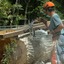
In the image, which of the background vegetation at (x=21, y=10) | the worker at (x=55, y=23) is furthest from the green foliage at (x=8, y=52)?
the background vegetation at (x=21, y=10)

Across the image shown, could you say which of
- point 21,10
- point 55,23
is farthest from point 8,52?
point 21,10

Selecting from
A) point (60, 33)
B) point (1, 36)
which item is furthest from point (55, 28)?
point (1, 36)

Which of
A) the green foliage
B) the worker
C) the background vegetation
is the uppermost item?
the worker

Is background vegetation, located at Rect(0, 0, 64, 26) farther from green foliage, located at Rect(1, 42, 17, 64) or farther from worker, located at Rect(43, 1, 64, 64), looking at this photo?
worker, located at Rect(43, 1, 64, 64)

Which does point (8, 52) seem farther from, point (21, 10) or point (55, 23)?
point (21, 10)

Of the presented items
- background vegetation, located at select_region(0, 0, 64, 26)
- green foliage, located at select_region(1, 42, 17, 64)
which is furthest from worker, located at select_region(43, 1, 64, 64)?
background vegetation, located at select_region(0, 0, 64, 26)

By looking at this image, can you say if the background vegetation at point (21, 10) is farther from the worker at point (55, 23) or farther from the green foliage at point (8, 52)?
the worker at point (55, 23)

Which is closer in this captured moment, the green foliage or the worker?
the worker

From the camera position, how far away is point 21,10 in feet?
39.2

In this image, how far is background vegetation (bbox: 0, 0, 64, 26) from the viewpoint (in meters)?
10.4

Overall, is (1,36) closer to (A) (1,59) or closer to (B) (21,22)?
(A) (1,59)

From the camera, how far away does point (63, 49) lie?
20.5ft

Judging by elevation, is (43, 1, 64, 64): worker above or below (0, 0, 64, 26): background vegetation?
above

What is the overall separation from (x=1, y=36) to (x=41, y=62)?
6.13 feet
